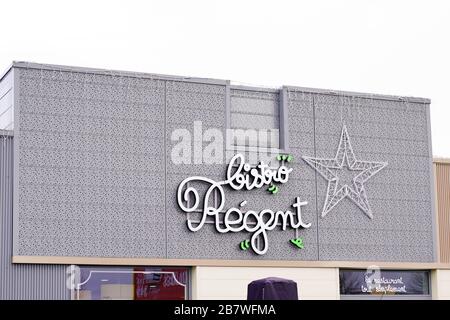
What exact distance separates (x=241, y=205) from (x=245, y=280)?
2.03 metres

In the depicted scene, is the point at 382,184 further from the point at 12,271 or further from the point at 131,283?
the point at 12,271

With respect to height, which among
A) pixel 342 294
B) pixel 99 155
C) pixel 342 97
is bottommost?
pixel 342 294

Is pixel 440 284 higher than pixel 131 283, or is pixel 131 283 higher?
Answer: pixel 131 283

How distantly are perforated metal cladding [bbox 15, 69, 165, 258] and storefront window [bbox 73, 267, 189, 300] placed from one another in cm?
45

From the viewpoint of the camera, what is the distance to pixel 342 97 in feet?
94.3

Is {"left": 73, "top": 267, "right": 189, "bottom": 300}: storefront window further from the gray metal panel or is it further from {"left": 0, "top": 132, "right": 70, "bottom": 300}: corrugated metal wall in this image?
the gray metal panel

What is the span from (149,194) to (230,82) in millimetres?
4038

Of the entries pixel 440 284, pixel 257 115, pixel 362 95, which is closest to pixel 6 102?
pixel 257 115

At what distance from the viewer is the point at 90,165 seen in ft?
82.4

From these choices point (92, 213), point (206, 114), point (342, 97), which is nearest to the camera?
point (92, 213)

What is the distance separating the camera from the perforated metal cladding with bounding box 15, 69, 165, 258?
80.0ft

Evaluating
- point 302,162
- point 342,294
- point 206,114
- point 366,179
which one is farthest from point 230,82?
point 342,294
